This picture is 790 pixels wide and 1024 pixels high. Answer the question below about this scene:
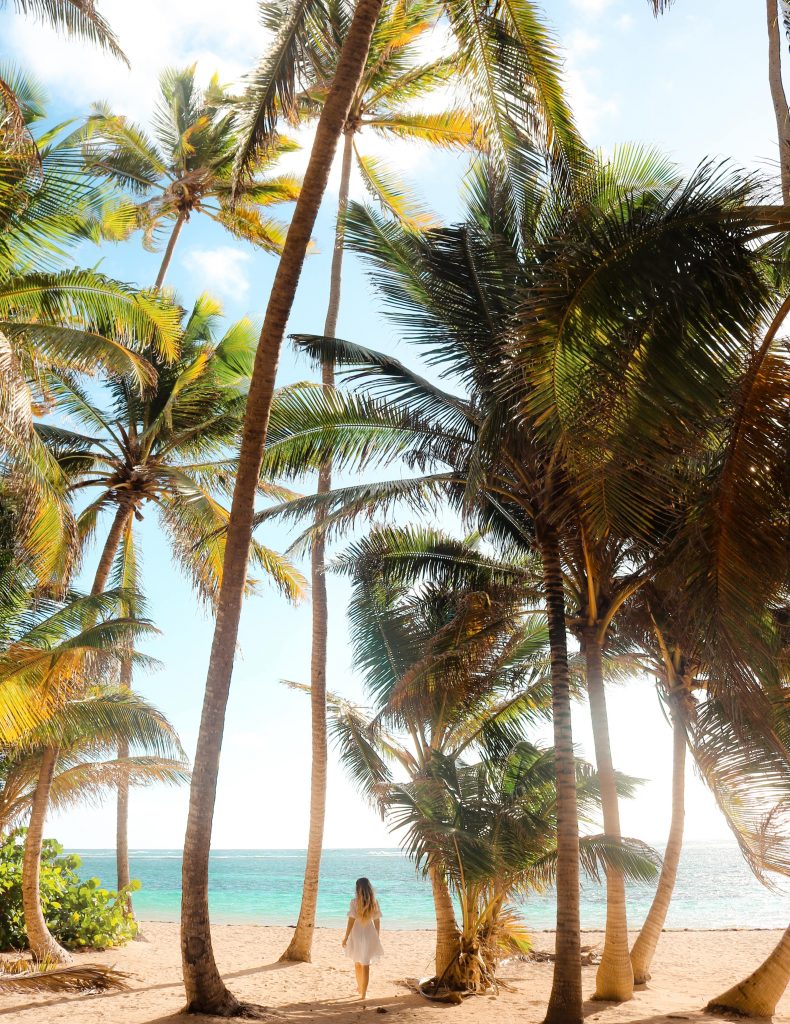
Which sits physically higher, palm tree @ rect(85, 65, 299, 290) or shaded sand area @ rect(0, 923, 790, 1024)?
palm tree @ rect(85, 65, 299, 290)

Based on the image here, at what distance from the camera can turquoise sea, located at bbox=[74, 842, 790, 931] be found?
31.9m

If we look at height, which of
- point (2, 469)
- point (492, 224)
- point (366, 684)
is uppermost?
point (492, 224)

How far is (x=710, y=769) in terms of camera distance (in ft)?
28.1

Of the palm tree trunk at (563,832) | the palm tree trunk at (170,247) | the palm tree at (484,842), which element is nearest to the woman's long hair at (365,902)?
the palm tree at (484,842)

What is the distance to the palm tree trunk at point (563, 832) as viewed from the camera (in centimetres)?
772

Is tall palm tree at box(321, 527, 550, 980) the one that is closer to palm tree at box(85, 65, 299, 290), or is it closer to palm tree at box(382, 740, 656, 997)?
palm tree at box(382, 740, 656, 997)

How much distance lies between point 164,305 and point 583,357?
26.5 feet

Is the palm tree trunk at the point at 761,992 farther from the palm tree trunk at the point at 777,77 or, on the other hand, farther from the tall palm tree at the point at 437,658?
the palm tree trunk at the point at 777,77

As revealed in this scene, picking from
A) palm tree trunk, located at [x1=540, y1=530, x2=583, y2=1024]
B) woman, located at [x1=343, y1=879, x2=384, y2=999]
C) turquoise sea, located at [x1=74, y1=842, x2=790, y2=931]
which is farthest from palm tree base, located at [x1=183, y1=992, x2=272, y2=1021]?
turquoise sea, located at [x1=74, y1=842, x2=790, y2=931]

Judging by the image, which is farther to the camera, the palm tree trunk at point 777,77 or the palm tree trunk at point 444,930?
the palm tree trunk at point 444,930

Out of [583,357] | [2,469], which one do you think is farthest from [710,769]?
[2,469]

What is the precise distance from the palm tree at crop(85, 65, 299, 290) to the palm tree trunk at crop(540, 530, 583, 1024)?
33.9 ft

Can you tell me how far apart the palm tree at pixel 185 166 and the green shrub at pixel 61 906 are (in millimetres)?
9963

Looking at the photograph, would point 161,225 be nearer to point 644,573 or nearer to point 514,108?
point 514,108
